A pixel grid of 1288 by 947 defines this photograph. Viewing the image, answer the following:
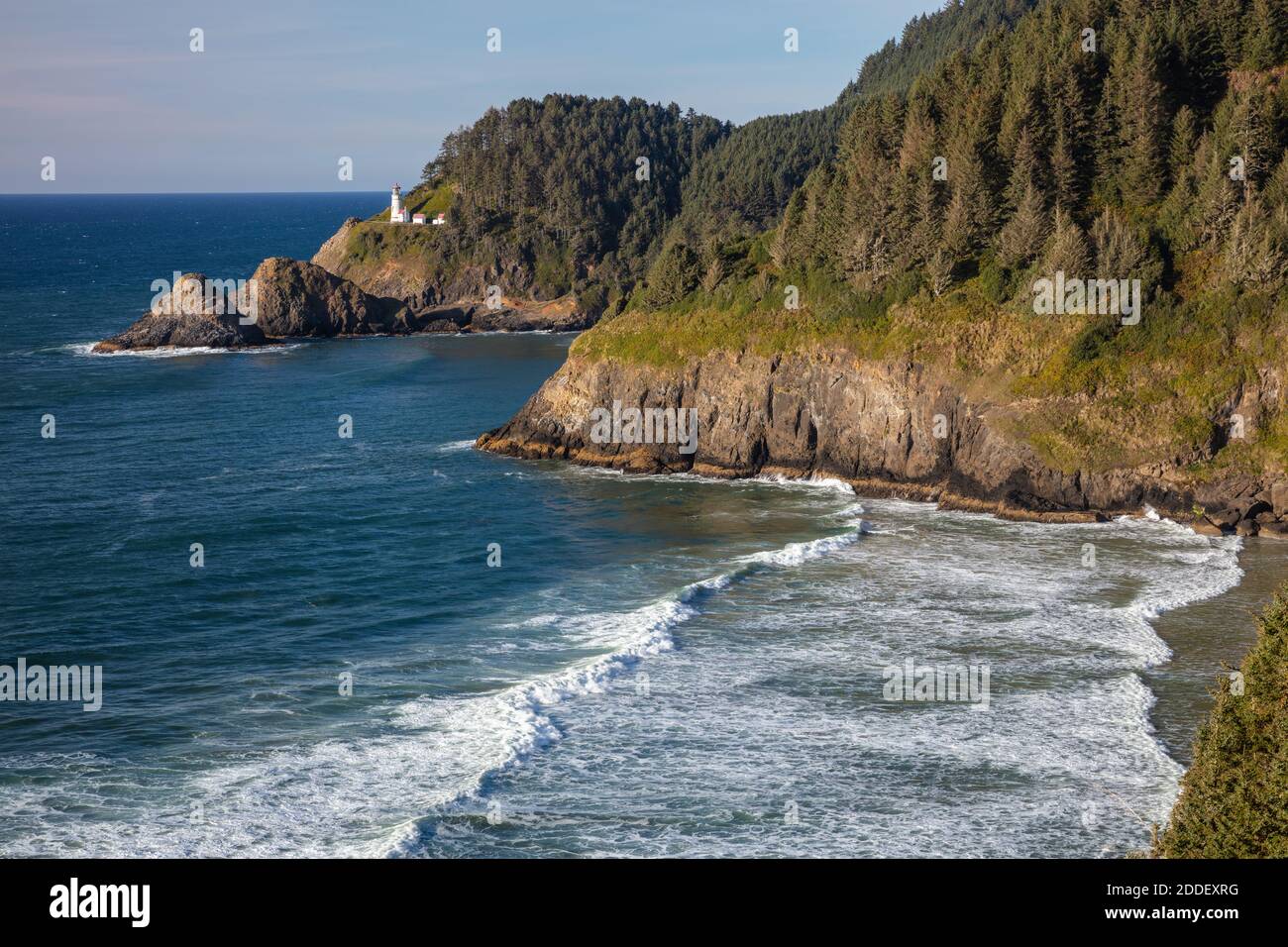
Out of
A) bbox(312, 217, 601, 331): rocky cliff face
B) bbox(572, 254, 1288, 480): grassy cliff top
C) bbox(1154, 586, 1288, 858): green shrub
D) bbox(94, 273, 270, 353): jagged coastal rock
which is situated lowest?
bbox(1154, 586, 1288, 858): green shrub

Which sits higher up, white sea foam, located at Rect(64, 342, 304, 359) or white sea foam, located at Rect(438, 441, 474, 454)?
white sea foam, located at Rect(64, 342, 304, 359)

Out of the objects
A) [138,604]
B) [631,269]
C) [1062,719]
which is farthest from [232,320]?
[1062,719]

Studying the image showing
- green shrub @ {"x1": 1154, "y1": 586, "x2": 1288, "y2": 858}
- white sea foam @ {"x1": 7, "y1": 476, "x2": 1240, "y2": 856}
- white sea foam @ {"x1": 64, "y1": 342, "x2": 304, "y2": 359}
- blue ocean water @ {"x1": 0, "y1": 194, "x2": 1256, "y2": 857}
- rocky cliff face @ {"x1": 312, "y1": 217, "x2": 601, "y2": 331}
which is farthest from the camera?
rocky cliff face @ {"x1": 312, "y1": 217, "x2": 601, "y2": 331}

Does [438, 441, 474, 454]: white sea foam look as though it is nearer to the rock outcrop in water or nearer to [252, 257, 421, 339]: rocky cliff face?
the rock outcrop in water

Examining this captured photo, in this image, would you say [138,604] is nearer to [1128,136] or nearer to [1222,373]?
[1222,373]

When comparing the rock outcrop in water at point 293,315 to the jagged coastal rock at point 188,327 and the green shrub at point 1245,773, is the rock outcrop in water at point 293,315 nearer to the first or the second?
the jagged coastal rock at point 188,327

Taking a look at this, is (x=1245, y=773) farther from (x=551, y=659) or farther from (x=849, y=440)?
(x=849, y=440)

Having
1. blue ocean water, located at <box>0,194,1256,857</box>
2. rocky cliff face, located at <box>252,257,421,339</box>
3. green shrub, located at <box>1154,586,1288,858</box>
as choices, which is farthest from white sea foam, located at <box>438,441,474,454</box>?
rocky cliff face, located at <box>252,257,421,339</box>
